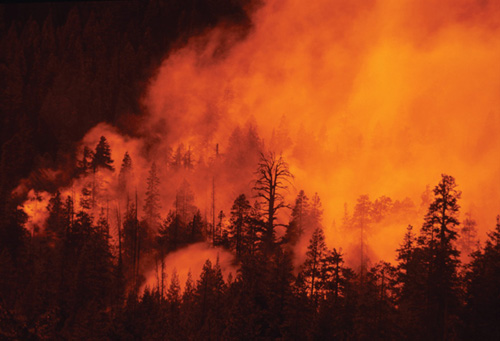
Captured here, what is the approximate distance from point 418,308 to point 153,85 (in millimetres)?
102814

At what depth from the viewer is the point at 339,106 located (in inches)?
4941

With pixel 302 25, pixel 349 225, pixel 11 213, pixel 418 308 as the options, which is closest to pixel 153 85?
pixel 302 25

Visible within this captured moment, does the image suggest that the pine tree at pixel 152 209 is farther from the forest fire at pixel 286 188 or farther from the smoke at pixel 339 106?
the smoke at pixel 339 106

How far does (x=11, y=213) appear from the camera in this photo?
2761 inches

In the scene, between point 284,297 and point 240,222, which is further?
point 240,222

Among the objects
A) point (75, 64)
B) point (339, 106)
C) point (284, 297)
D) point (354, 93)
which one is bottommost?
point (284, 297)

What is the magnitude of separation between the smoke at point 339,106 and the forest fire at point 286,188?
0.44 metres

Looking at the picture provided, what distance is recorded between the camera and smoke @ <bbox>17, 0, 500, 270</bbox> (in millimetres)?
90875

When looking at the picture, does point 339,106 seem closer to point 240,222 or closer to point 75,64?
point 75,64

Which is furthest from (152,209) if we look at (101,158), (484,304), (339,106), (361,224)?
(339,106)

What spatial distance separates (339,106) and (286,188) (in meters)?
66.4

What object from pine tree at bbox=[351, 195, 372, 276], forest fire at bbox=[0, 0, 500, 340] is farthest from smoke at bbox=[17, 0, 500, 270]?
pine tree at bbox=[351, 195, 372, 276]

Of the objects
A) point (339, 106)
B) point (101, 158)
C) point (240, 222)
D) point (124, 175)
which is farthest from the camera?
point (339, 106)

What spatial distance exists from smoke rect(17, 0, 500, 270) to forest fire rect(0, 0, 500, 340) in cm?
44
